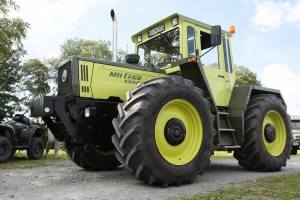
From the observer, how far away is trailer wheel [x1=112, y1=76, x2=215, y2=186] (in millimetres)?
4203

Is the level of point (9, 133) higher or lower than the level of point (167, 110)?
lower

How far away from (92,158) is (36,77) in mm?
28873

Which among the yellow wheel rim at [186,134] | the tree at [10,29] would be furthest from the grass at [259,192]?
the tree at [10,29]

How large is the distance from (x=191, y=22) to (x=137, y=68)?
1.48 meters

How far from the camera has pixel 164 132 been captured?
15.4 ft

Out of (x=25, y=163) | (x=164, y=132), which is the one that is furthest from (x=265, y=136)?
(x=25, y=163)

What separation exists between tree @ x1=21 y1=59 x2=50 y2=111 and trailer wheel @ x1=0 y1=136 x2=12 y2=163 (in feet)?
79.6

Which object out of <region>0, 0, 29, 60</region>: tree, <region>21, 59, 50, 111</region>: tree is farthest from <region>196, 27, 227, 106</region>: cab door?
<region>21, 59, 50, 111</region>: tree

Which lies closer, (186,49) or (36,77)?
(186,49)

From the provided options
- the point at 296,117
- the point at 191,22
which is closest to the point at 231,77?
the point at 191,22

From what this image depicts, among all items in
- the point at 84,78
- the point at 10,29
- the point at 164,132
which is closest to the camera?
the point at 164,132

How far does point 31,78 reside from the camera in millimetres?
33406

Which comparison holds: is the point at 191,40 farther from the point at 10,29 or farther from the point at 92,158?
the point at 10,29

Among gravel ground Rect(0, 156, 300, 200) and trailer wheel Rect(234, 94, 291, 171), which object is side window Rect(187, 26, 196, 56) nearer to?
trailer wheel Rect(234, 94, 291, 171)
